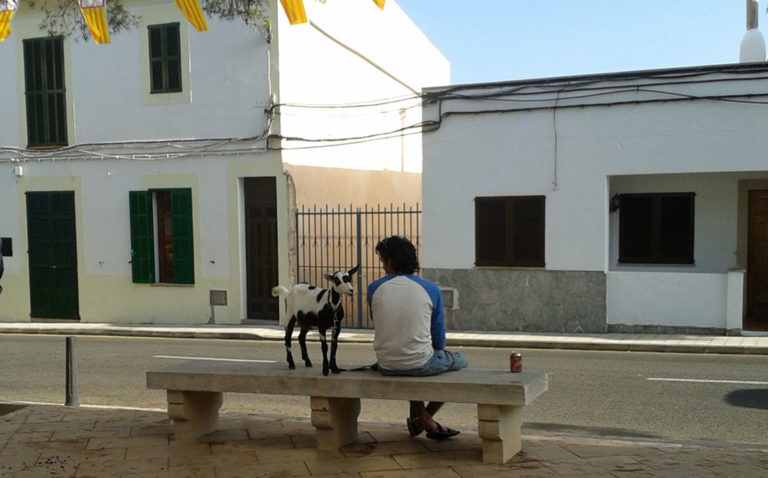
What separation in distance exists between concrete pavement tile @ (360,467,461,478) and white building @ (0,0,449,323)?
10724 millimetres

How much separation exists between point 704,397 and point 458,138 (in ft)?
24.9

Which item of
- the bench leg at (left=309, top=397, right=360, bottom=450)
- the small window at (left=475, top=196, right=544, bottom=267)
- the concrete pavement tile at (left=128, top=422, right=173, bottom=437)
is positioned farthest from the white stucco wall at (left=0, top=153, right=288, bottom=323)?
the bench leg at (left=309, top=397, right=360, bottom=450)

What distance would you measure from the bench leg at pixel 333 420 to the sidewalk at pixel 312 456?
96 mm

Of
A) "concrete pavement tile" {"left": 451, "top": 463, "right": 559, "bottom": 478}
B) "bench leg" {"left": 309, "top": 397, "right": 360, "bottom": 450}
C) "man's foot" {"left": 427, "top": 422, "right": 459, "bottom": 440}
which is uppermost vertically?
"bench leg" {"left": 309, "top": 397, "right": 360, "bottom": 450}

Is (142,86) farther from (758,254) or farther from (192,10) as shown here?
(758,254)

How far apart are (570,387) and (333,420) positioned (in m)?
4.45

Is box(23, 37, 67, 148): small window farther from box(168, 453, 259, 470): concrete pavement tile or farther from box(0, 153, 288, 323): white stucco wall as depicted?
box(168, 453, 259, 470): concrete pavement tile

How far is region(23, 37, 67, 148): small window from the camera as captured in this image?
17.3 m

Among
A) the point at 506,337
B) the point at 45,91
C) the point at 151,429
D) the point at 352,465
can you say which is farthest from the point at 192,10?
the point at 45,91

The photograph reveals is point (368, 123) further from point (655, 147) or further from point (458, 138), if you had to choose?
point (655, 147)

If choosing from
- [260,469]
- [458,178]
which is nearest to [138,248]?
[458,178]

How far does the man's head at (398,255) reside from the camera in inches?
229

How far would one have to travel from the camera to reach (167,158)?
16641 mm

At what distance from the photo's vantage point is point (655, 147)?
1360 cm
